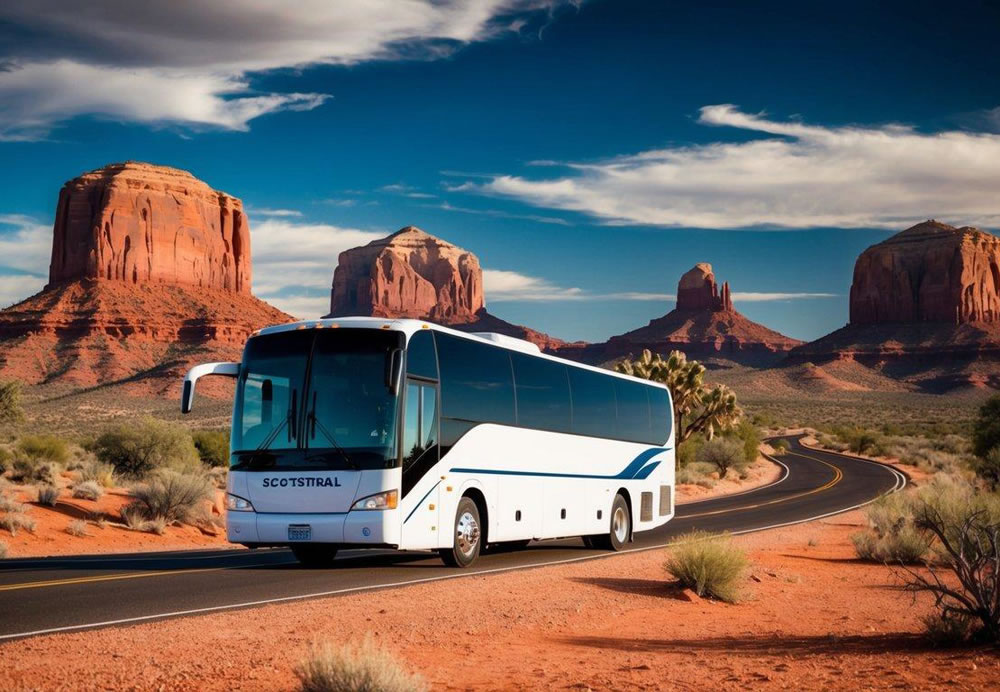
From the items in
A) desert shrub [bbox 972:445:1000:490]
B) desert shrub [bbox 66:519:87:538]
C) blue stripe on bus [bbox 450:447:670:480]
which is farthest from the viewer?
desert shrub [bbox 972:445:1000:490]

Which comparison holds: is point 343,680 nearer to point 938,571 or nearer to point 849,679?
point 849,679

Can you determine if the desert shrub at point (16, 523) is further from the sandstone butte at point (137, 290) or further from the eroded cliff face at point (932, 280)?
the eroded cliff face at point (932, 280)

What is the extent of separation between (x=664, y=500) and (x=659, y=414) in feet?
6.55

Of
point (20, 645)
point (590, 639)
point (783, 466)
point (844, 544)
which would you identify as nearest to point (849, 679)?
point (590, 639)

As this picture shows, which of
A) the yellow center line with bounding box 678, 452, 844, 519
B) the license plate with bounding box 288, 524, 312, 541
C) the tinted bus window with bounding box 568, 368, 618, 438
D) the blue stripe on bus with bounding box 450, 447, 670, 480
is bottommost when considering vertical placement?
the yellow center line with bounding box 678, 452, 844, 519

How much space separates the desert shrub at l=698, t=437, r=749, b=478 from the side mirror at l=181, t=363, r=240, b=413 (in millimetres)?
41382

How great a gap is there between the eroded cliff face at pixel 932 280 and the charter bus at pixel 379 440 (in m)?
164

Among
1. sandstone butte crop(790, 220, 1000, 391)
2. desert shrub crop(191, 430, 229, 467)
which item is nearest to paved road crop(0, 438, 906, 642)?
desert shrub crop(191, 430, 229, 467)

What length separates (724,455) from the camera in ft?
181

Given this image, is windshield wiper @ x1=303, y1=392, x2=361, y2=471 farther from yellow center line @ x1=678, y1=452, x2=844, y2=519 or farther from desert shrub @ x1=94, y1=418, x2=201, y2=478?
desert shrub @ x1=94, y1=418, x2=201, y2=478

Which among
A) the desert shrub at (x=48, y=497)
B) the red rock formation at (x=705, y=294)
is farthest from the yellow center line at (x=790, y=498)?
the red rock formation at (x=705, y=294)

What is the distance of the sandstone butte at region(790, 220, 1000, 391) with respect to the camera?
145625 mm

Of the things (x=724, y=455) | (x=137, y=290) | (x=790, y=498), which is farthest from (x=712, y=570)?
(x=137, y=290)

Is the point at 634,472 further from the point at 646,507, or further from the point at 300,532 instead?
the point at 300,532
